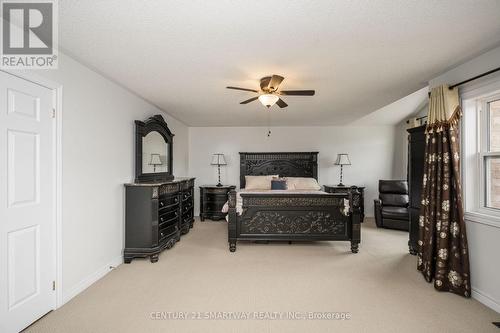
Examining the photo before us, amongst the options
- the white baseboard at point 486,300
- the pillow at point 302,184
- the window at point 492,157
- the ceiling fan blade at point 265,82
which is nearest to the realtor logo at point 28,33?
the ceiling fan blade at point 265,82

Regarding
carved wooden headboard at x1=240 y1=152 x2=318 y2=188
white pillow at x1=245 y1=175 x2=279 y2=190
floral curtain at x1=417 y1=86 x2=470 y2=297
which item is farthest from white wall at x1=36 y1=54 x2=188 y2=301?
floral curtain at x1=417 y1=86 x2=470 y2=297

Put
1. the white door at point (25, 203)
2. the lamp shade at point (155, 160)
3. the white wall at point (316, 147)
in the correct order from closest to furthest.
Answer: the white door at point (25, 203)
the lamp shade at point (155, 160)
the white wall at point (316, 147)

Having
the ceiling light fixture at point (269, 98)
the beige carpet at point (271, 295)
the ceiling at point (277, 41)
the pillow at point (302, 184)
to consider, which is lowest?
the beige carpet at point (271, 295)

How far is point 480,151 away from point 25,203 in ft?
13.6

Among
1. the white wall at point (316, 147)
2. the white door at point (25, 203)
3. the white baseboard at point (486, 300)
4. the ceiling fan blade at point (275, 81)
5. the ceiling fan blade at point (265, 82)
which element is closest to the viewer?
the white door at point (25, 203)

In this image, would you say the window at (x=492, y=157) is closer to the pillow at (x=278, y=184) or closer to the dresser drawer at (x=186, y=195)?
the pillow at (x=278, y=184)

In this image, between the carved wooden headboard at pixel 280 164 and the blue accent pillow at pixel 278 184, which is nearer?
the blue accent pillow at pixel 278 184

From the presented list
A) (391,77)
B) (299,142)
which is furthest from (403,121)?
(391,77)

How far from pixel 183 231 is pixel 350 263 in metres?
2.85

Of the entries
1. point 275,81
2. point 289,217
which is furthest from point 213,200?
point 275,81

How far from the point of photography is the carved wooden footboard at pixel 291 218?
3668 mm

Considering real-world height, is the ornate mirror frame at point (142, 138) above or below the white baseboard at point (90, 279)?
above

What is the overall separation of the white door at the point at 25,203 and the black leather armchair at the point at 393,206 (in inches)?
207

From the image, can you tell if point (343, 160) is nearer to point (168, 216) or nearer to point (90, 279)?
point (168, 216)
